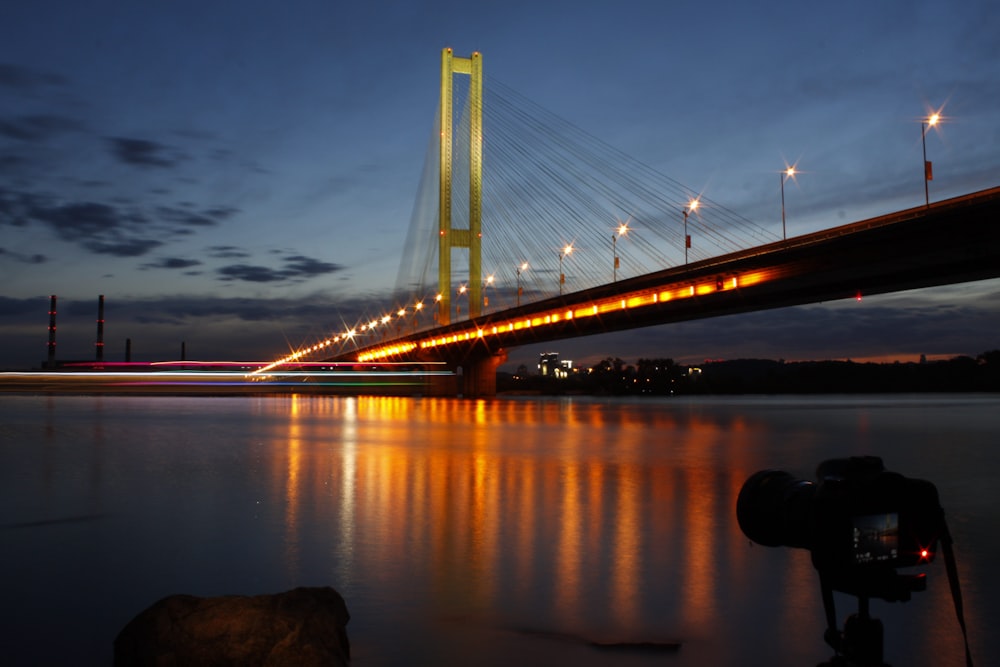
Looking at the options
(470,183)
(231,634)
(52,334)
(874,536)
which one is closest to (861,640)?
(874,536)

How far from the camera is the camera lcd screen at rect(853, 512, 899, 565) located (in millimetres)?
2682

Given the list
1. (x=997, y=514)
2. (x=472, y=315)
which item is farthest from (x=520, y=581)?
(x=472, y=315)

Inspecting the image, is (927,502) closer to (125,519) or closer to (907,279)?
(125,519)

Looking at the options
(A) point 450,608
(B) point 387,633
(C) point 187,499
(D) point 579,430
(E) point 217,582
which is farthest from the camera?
(D) point 579,430

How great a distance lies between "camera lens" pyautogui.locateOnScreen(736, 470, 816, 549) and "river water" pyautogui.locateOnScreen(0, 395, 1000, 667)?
1.98 meters

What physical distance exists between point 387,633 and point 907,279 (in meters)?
34.8

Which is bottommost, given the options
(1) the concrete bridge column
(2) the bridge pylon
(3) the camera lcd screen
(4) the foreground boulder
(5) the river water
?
(5) the river water

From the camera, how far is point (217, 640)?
160 inches

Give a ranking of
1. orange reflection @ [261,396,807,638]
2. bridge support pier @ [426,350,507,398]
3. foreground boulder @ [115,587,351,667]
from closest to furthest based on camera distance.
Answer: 1. foreground boulder @ [115,587,351,667]
2. orange reflection @ [261,396,807,638]
3. bridge support pier @ [426,350,507,398]

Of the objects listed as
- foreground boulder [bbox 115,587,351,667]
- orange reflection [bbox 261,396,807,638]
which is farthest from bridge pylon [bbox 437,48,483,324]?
foreground boulder [bbox 115,587,351,667]

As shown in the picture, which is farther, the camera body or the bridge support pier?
the bridge support pier

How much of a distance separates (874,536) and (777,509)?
1.22 feet

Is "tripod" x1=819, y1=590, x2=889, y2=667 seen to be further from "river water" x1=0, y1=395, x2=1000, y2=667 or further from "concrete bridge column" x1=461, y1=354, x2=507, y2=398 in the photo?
"concrete bridge column" x1=461, y1=354, x2=507, y2=398

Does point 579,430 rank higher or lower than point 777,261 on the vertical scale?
lower
